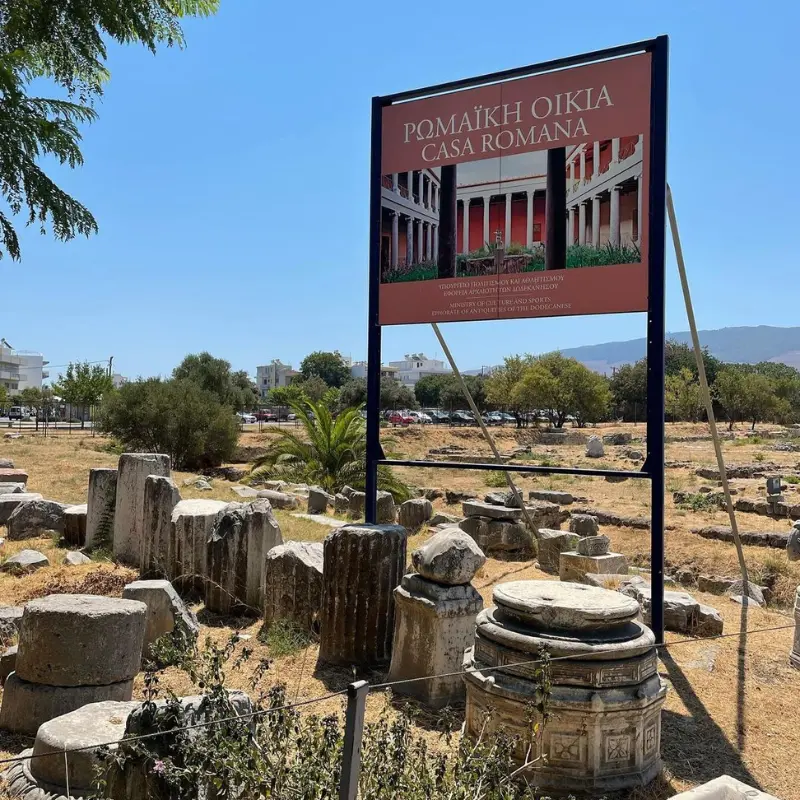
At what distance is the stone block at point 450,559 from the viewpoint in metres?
4.95

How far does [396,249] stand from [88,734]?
17.4ft

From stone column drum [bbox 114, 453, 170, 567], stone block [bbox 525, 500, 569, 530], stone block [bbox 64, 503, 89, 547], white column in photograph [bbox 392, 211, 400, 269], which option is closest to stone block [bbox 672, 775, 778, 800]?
white column in photograph [bbox 392, 211, 400, 269]

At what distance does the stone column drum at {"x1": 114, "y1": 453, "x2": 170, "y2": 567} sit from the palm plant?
7.36 metres

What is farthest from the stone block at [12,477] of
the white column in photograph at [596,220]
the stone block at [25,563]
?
the white column in photograph at [596,220]

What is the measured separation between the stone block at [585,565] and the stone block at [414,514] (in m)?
4.26

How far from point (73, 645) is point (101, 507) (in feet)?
17.2

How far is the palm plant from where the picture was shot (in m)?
16.4

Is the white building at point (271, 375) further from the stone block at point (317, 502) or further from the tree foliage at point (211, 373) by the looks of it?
the stone block at point (317, 502)

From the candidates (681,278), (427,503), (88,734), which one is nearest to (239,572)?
(88,734)

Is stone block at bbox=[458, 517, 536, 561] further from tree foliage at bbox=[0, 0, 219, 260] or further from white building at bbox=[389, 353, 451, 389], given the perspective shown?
white building at bbox=[389, 353, 451, 389]

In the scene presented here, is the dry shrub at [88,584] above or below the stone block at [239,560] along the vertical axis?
below

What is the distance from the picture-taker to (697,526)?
14.2 metres

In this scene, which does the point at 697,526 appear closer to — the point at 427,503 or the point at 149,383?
the point at 427,503

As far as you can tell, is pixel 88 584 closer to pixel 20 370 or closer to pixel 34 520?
pixel 34 520
